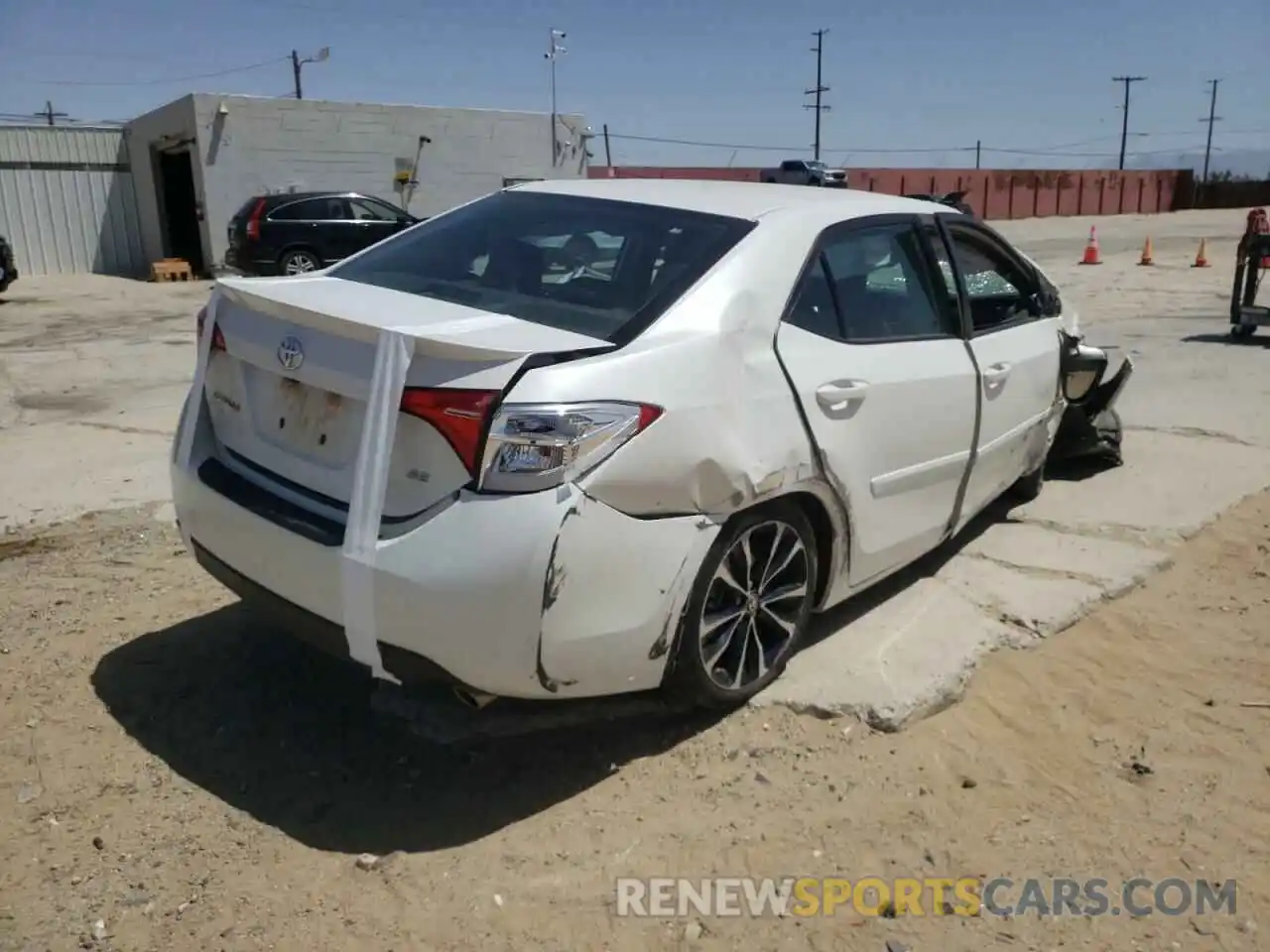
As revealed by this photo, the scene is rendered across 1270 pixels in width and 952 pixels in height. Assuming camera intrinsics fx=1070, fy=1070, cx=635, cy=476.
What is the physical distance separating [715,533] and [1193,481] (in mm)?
3916

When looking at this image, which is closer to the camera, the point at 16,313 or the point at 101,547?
the point at 101,547

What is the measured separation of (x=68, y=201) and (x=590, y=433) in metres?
24.8

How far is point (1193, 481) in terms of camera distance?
5.73 meters

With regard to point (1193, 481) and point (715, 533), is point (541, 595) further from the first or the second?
point (1193, 481)

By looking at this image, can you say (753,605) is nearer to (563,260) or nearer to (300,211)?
(563,260)

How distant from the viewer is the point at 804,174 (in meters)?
30.5

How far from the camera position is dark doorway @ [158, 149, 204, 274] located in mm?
23422

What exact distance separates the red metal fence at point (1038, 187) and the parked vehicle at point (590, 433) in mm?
33149

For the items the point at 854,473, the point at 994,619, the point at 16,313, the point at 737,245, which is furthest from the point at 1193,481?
the point at 16,313

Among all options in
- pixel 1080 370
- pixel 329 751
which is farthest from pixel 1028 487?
pixel 329 751

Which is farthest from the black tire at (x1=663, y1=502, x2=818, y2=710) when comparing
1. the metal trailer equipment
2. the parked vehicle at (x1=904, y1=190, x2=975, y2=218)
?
the metal trailer equipment

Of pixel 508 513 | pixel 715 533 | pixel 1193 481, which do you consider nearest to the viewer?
pixel 508 513

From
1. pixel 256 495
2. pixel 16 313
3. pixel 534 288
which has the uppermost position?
→ pixel 534 288

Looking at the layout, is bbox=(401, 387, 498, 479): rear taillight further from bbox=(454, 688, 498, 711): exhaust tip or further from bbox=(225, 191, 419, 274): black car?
bbox=(225, 191, 419, 274): black car
